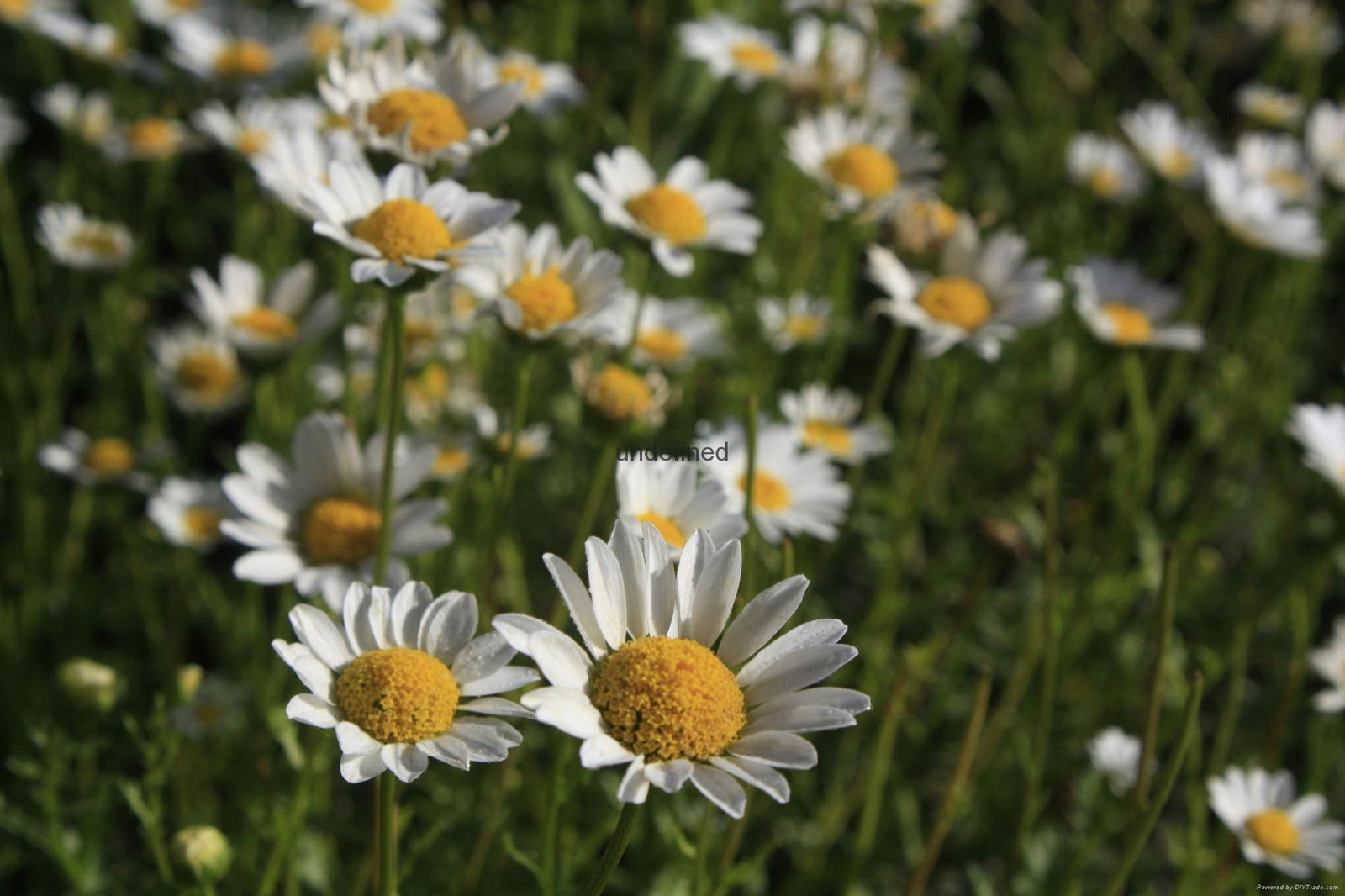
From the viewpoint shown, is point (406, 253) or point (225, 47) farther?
point (225, 47)

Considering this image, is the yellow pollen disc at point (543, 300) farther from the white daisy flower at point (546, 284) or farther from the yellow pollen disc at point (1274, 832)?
the yellow pollen disc at point (1274, 832)

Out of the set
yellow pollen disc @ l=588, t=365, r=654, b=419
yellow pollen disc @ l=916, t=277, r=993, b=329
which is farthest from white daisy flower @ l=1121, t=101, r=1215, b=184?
yellow pollen disc @ l=588, t=365, r=654, b=419

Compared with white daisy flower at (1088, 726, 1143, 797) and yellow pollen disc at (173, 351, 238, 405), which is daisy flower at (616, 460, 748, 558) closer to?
white daisy flower at (1088, 726, 1143, 797)

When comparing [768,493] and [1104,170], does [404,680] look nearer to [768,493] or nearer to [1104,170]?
[768,493]

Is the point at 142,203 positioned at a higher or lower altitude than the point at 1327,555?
lower

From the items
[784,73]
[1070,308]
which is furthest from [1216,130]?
[784,73]

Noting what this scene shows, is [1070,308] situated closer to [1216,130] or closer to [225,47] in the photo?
[1216,130]

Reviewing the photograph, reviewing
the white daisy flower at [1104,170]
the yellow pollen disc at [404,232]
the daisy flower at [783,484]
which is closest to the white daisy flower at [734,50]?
the white daisy flower at [1104,170]
